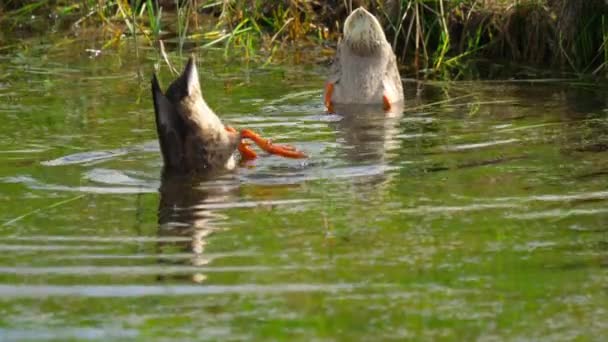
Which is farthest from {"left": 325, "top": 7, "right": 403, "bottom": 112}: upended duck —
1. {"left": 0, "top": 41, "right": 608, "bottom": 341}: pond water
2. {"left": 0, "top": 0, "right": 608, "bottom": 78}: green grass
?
{"left": 0, "top": 0, "right": 608, "bottom": 78}: green grass

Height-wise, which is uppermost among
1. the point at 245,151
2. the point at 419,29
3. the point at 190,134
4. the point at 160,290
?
the point at 419,29

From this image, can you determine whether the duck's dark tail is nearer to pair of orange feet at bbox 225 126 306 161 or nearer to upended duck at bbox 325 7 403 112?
pair of orange feet at bbox 225 126 306 161

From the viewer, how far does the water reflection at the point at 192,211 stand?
190 inches

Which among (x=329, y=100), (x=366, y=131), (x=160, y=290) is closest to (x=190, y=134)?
(x=366, y=131)

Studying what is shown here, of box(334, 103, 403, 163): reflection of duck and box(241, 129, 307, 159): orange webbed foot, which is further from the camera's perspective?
box(334, 103, 403, 163): reflection of duck

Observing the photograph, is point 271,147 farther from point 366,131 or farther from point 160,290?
point 160,290

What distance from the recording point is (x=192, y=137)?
648cm

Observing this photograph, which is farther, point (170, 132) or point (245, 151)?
point (245, 151)

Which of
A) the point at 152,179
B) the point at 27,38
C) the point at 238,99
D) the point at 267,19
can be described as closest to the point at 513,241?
the point at 152,179

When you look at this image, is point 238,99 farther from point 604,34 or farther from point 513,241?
point 513,241

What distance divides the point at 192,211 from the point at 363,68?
10.9 ft

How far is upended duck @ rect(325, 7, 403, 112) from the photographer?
27.8 feet

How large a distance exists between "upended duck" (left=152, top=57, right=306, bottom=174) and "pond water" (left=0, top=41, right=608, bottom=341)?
11cm

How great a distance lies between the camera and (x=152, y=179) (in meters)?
6.30
